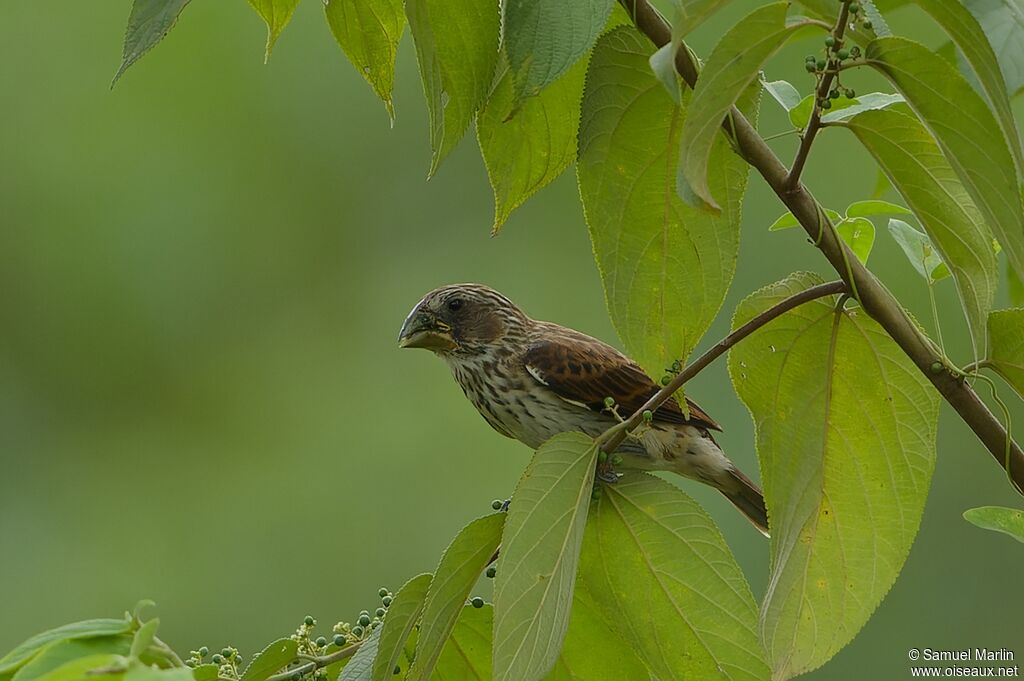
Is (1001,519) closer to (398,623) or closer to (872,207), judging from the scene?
(872,207)

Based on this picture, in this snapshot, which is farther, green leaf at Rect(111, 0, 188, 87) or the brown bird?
the brown bird

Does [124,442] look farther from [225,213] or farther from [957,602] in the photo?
[957,602]

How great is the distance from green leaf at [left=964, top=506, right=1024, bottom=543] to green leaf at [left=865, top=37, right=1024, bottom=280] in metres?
0.38

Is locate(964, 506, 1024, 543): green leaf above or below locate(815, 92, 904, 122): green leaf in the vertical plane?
below

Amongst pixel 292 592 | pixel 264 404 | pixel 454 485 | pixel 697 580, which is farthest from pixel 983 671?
pixel 264 404

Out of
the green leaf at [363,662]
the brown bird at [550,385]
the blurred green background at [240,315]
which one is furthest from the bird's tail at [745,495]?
the blurred green background at [240,315]

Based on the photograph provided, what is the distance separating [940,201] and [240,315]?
666cm

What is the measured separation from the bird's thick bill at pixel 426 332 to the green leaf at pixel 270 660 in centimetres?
168

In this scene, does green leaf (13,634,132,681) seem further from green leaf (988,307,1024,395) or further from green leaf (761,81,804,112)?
green leaf (761,81,804,112)

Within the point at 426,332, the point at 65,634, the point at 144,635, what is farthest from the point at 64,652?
the point at 426,332

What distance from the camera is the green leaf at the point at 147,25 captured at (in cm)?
130

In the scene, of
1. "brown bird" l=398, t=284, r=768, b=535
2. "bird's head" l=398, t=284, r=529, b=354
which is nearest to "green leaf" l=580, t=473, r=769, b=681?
"brown bird" l=398, t=284, r=768, b=535

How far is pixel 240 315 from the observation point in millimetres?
Result: 7781

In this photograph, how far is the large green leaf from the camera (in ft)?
4.72
